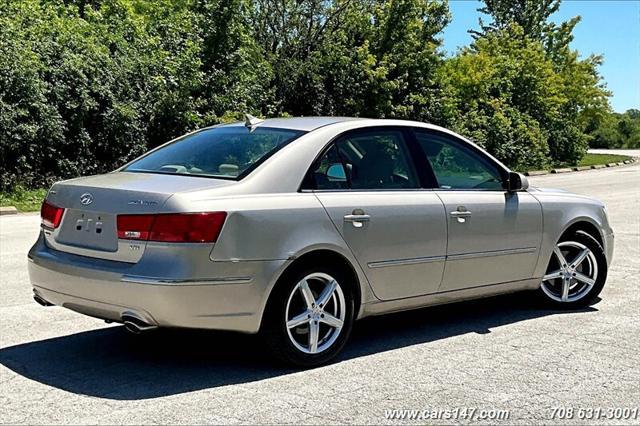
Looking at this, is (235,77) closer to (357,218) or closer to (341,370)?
(357,218)

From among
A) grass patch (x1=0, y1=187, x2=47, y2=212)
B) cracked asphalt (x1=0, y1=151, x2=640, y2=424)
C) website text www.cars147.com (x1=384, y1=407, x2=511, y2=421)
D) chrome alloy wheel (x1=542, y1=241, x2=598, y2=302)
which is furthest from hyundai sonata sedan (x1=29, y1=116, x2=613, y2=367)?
grass patch (x1=0, y1=187, x2=47, y2=212)

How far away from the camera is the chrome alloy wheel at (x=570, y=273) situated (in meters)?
7.02

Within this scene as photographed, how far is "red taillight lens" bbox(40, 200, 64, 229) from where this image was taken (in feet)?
17.5

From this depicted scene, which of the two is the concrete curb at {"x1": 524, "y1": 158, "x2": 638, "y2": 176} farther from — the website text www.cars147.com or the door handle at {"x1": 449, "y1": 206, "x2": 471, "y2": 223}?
the website text www.cars147.com

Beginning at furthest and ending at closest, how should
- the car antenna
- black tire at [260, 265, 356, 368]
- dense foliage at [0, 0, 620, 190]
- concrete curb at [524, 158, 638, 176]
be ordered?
concrete curb at [524, 158, 638, 176], dense foliage at [0, 0, 620, 190], the car antenna, black tire at [260, 265, 356, 368]

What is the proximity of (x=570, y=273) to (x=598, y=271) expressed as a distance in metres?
0.31

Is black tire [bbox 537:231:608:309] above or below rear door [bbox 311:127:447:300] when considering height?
below

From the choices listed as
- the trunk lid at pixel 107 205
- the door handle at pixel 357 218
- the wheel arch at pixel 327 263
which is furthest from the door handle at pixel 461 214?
the trunk lid at pixel 107 205

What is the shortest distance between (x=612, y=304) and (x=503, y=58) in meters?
32.6

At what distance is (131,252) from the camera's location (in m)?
4.86

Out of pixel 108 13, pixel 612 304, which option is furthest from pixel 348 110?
pixel 612 304

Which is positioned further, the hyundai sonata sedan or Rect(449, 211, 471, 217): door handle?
Rect(449, 211, 471, 217): door handle

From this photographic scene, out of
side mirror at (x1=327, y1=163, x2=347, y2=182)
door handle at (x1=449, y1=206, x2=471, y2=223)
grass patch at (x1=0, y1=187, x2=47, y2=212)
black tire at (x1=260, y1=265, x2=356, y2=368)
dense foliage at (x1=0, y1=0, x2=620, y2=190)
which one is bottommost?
grass patch at (x1=0, y1=187, x2=47, y2=212)

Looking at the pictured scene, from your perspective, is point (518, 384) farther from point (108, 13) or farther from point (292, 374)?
point (108, 13)
